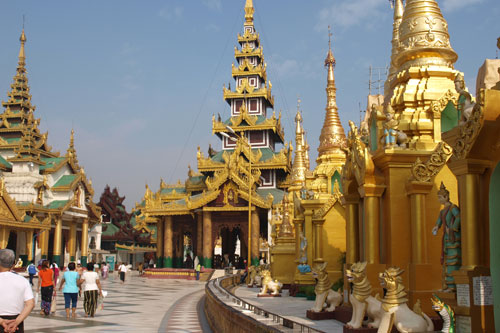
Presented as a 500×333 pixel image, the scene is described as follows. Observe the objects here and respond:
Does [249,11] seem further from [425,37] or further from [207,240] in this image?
[425,37]

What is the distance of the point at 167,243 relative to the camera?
41.8m

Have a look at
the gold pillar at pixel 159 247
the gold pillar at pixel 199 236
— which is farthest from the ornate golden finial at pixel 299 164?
the gold pillar at pixel 159 247

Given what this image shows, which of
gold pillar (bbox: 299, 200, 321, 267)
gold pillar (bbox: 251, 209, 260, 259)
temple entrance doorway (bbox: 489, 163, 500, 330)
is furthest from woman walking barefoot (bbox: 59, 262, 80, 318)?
gold pillar (bbox: 251, 209, 260, 259)

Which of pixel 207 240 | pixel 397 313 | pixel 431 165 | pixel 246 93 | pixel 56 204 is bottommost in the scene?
pixel 397 313

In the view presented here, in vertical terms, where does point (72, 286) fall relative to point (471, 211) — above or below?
below

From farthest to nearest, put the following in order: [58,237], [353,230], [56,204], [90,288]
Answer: [56,204] < [58,237] < [90,288] < [353,230]

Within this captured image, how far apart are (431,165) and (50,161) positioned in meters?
44.0

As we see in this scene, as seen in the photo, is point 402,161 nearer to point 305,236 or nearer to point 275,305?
point 275,305

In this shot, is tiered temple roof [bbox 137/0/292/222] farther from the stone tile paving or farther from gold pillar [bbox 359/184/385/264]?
gold pillar [bbox 359/184/385/264]

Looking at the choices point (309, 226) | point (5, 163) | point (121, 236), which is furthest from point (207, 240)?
point (309, 226)

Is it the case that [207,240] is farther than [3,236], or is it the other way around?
[207,240]

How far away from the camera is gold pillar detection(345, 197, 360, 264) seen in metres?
11.5

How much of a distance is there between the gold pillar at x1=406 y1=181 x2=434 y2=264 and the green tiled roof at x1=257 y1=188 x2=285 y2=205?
1210 inches

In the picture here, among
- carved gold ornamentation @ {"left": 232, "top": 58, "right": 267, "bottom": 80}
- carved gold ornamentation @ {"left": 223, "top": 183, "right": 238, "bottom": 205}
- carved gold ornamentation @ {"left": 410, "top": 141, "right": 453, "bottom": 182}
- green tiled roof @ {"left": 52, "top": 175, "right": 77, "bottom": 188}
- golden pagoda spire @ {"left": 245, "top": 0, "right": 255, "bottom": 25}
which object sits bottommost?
carved gold ornamentation @ {"left": 410, "top": 141, "right": 453, "bottom": 182}
